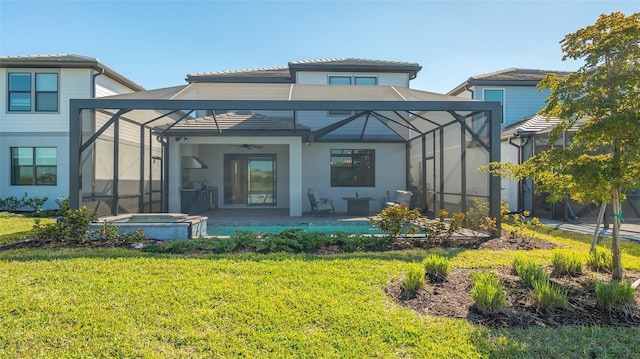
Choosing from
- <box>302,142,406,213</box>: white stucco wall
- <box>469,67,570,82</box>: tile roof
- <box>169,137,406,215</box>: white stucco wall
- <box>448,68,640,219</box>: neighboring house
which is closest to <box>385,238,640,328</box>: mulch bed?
<box>448,68,640,219</box>: neighboring house

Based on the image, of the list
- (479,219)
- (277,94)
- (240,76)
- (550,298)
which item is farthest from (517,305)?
(240,76)

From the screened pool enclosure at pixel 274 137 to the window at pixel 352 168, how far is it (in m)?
0.32

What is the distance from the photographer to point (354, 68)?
14672mm

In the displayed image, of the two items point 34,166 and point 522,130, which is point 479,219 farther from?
point 34,166

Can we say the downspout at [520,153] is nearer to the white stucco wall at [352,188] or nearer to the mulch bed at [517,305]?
the white stucco wall at [352,188]

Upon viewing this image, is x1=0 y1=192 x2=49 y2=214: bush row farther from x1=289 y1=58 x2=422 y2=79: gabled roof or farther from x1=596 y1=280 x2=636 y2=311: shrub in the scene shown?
x1=596 y1=280 x2=636 y2=311: shrub

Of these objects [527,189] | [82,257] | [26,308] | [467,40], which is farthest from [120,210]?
[527,189]

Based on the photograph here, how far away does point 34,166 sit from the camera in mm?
13406

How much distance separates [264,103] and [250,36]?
587 centimetres

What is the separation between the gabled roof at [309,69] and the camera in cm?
1458

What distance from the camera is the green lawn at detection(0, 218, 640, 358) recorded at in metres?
2.92

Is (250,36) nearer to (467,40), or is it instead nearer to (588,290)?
(467,40)

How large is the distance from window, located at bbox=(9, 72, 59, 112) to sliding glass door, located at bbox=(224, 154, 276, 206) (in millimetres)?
7055

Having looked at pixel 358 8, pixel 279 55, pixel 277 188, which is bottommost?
pixel 277 188
